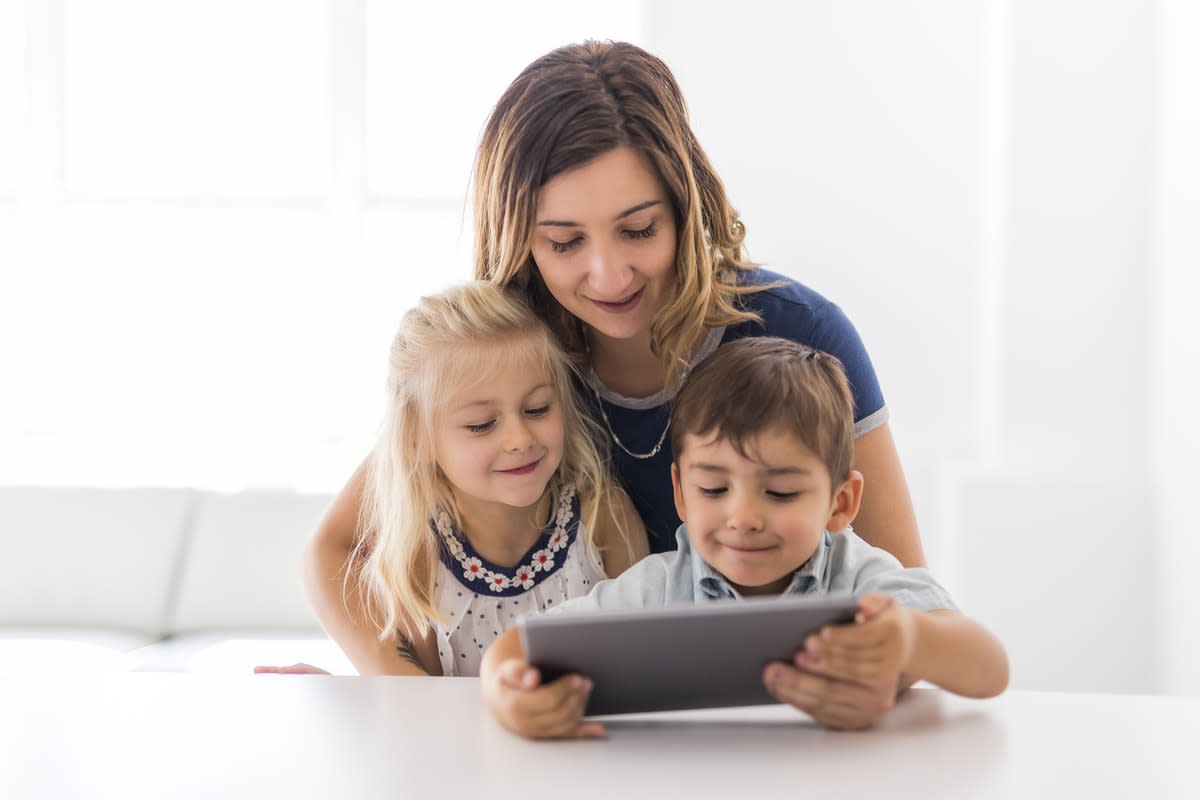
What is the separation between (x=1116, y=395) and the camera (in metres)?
3.46

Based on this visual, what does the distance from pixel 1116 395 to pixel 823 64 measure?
1.31 m

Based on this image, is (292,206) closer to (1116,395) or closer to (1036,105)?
(1036,105)

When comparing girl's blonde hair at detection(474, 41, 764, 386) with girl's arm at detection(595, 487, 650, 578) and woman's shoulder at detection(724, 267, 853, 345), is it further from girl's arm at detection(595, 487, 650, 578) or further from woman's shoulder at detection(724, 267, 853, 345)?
girl's arm at detection(595, 487, 650, 578)

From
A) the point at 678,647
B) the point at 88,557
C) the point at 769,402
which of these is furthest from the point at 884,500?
the point at 88,557

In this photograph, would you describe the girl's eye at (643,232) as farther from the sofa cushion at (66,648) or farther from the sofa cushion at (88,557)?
the sofa cushion at (88,557)

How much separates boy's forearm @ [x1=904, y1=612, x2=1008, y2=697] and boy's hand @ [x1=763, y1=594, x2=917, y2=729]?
0.22ft

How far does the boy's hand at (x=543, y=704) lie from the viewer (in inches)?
41.3

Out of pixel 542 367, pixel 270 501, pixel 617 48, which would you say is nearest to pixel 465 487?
pixel 542 367

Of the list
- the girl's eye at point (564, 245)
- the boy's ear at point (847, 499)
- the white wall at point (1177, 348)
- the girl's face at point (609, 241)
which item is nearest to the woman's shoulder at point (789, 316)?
the girl's face at point (609, 241)

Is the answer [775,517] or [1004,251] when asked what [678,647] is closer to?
[775,517]

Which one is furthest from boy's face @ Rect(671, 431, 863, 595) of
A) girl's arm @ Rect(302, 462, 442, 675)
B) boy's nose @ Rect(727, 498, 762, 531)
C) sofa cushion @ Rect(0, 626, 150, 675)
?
sofa cushion @ Rect(0, 626, 150, 675)

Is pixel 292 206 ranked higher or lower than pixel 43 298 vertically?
higher

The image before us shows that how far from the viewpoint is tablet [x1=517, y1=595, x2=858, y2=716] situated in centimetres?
97

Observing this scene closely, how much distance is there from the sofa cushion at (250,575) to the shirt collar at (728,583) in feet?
6.78
